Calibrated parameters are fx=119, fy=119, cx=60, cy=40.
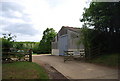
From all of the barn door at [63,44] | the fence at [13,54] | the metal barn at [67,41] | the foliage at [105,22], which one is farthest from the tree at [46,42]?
the fence at [13,54]

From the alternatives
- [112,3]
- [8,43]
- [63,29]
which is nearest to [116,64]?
[112,3]

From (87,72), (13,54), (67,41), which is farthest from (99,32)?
(13,54)

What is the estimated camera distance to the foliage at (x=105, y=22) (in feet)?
32.5

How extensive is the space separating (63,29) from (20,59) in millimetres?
9736

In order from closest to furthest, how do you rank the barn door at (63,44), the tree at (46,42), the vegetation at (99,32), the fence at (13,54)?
the fence at (13,54), the vegetation at (99,32), the barn door at (63,44), the tree at (46,42)

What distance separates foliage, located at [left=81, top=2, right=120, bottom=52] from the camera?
9.91m

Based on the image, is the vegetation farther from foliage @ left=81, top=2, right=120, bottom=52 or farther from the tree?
the tree

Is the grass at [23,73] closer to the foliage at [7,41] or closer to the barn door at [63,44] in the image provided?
the foliage at [7,41]

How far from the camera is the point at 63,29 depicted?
59.3 feet

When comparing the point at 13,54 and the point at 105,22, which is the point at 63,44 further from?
the point at 13,54

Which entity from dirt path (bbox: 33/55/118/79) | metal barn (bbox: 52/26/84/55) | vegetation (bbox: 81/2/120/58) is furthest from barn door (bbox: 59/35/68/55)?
dirt path (bbox: 33/55/118/79)

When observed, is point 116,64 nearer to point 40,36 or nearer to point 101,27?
point 101,27

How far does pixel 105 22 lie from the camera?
10023mm

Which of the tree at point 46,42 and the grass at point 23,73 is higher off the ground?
the tree at point 46,42
